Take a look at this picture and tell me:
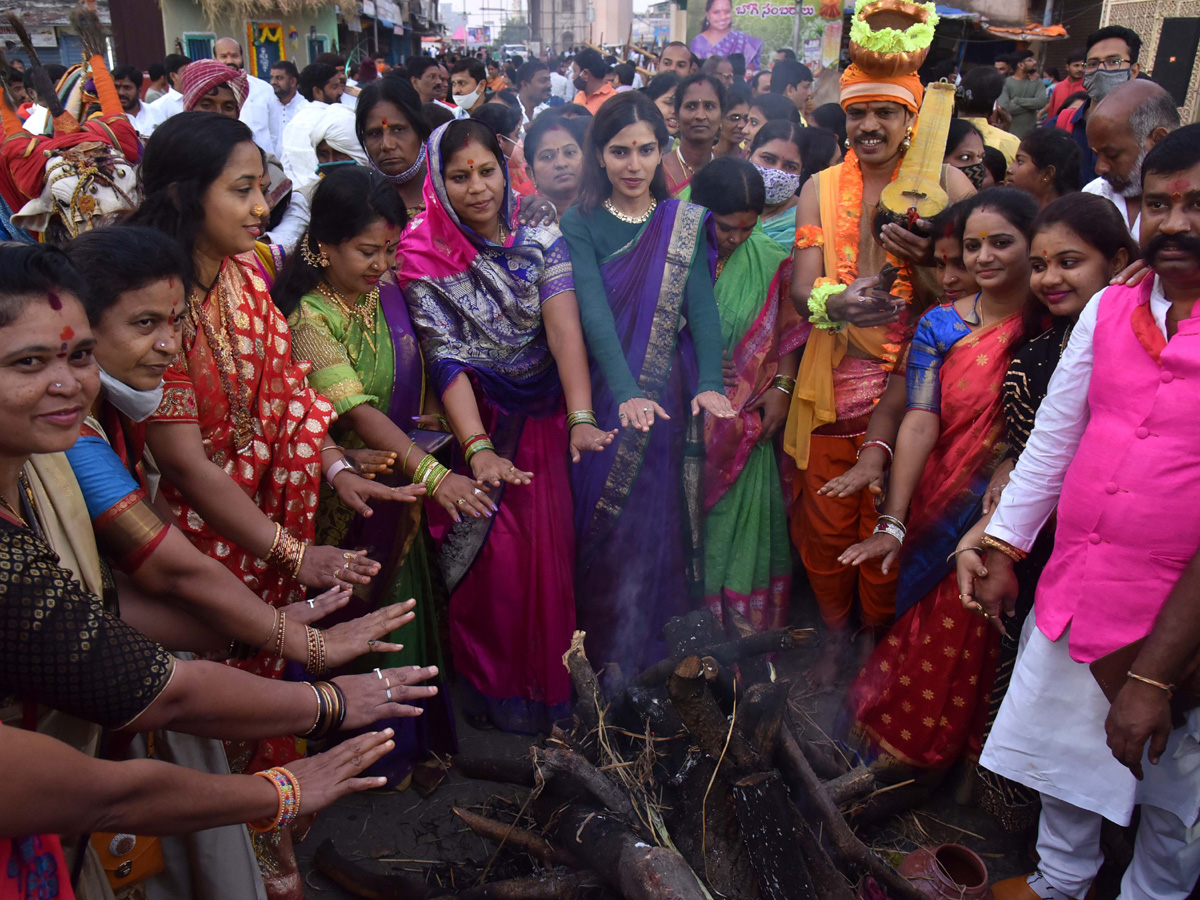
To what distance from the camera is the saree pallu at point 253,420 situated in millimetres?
2457

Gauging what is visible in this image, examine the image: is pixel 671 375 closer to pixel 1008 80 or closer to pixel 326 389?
pixel 326 389

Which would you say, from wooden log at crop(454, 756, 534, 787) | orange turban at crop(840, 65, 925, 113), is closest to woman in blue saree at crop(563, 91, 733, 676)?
wooden log at crop(454, 756, 534, 787)

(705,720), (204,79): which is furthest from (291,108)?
(705,720)

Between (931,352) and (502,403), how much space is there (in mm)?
1556

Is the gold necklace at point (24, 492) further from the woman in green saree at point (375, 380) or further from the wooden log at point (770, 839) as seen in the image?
the wooden log at point (770, 839)

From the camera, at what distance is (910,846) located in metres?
2.72

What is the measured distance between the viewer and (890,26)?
321 centimetres

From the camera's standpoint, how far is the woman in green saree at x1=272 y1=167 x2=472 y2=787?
9.15 ft

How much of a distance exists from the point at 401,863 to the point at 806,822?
4.35ft

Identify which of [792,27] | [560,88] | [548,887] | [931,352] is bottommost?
[548,887]

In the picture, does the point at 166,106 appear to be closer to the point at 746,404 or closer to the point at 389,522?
the point at 389,522

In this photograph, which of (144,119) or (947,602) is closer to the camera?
(947,602)

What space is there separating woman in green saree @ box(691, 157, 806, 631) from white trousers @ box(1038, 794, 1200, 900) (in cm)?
133

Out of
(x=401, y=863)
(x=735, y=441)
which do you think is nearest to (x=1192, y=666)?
(x=735, y=441)
